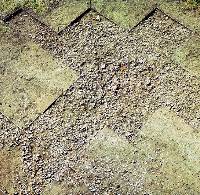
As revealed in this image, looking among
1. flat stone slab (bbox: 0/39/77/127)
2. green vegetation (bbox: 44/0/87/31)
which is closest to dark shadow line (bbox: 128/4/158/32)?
green vegetation (bbox: 44/0/87/31)

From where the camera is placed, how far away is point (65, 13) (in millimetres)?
9164

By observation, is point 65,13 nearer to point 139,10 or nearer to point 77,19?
point 77,19

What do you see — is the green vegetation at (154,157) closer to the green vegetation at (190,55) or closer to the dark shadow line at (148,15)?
the green vegetation at (190,55)

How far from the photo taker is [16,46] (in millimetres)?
8664

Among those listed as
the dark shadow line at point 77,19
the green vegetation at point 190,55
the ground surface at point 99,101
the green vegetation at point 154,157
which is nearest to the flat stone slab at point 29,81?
the ground surface at point 99,101

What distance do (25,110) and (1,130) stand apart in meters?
0.59

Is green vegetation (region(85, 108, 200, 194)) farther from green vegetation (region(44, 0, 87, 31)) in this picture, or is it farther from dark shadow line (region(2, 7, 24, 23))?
dark shadow line (region(2, 7, 24, 23))

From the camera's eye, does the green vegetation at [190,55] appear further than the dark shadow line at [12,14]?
No

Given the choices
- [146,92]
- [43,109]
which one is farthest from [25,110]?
[146,92]

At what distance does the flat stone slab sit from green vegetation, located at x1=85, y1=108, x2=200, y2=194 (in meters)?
1.34

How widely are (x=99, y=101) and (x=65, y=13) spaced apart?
2.55 meters

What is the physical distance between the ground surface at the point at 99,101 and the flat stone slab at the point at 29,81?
0.02 meters

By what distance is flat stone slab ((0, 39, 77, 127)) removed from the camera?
770 centimetres

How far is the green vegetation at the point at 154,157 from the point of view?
6.77 m
